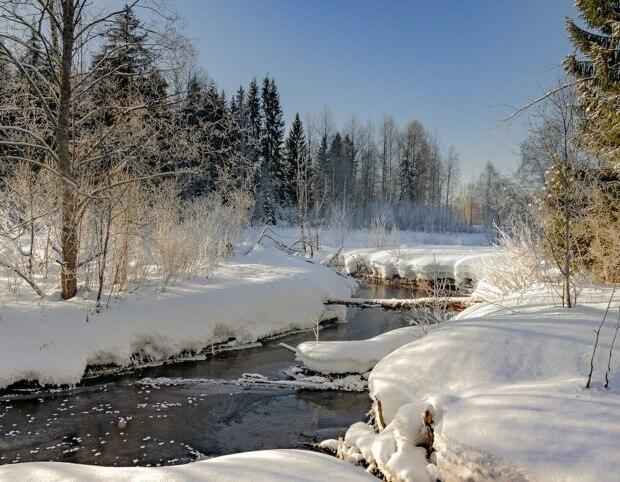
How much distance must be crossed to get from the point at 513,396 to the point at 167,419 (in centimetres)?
475

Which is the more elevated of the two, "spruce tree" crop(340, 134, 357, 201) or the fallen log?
"spruce tree" crop(340, 134, 357, 201)

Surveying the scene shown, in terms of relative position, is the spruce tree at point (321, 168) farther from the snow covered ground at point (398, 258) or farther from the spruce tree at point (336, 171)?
the snow covered ground at point (398, 258)

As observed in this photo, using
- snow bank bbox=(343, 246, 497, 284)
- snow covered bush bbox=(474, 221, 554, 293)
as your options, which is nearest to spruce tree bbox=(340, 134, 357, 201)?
snow bank bbox=(343, 246, 497, 284)

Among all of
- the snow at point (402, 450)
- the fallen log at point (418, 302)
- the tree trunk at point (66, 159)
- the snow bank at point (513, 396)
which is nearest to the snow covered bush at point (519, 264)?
the fallen log at point (418, 302)

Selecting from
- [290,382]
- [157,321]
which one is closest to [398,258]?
[157,321]

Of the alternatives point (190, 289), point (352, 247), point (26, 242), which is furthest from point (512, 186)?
point (352, 247)

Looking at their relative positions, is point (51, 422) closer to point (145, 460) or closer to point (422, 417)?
point (145, 460)

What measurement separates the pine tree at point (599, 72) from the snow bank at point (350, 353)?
5159 millimetres

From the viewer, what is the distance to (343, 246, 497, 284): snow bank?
1739 cm

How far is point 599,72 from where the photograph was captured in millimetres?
7707

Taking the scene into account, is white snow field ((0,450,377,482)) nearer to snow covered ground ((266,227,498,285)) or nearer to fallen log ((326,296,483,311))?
fallen log ((326,296,483,311))

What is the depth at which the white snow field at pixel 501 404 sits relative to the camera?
9.31 ft

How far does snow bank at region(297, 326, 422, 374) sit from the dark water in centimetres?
64

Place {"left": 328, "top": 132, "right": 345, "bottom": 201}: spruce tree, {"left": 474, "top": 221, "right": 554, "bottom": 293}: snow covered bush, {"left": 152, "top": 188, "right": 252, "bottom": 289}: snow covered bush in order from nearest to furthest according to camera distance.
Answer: {"left": 474, "top": 221, "right": 554, "bottom": 293}: snow covered bush, {"left": 152, "top": 188, "right": 252, "bottom": 289}: snow covered bush, {"left": 328, "top": 132, "right": 345, "bottom": 201}: spruce tree
